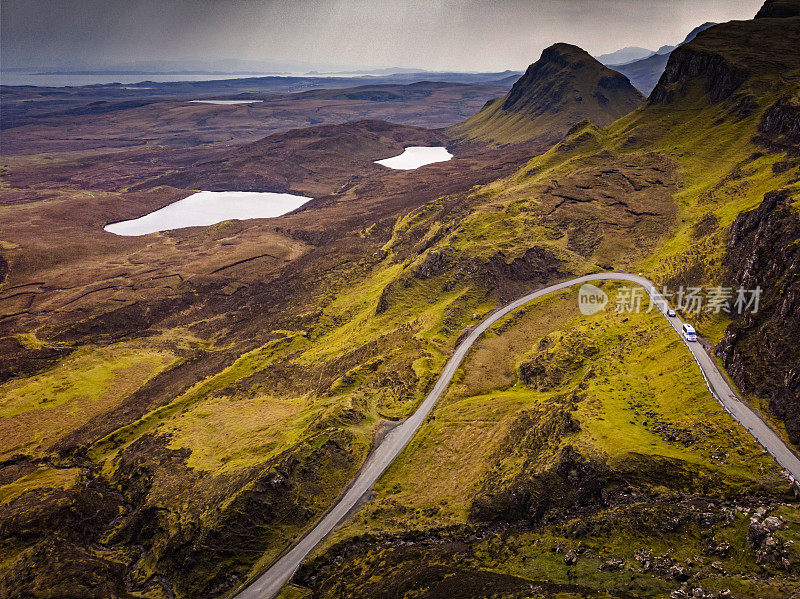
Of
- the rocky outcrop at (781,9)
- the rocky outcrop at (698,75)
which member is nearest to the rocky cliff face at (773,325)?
the rocky outcrop at (698,75)

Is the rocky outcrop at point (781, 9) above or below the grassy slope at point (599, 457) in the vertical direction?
above

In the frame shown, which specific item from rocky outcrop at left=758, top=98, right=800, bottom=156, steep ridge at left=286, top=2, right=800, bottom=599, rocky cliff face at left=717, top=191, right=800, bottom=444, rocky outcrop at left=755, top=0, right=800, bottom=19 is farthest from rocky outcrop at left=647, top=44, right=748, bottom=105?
rocky cliff face at left=717, top=191, right=800, bottom=444

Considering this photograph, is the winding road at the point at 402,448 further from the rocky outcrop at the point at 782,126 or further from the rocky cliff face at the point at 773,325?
the rocky outcrop at the point at 782,126

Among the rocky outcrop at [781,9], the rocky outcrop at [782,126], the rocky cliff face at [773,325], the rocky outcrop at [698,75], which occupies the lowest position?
the rocky cliff face at [773,325]

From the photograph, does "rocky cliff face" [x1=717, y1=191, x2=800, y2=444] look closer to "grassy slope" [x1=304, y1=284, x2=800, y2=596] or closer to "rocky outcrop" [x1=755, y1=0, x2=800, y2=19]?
"grassy slope" [x1=304, y1=284, x2=800, y2=596]

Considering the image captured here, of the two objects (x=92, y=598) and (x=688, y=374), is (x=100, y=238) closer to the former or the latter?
(x=92, y=598)

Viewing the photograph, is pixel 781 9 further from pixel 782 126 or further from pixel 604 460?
pixel 604 460
